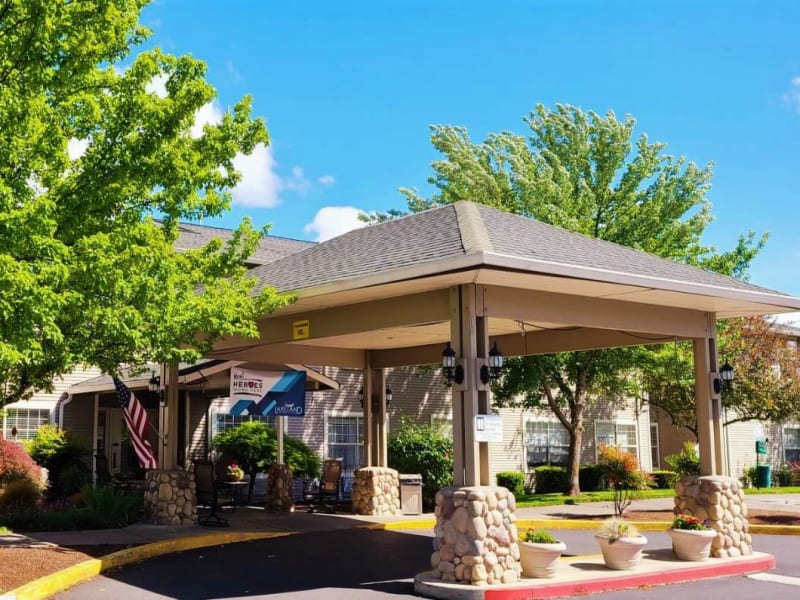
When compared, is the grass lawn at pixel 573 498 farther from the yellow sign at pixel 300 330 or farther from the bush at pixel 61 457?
the bush at pixel 61 457

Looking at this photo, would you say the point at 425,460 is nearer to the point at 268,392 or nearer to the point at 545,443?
the point at 268,392

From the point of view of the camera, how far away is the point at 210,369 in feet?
62.8

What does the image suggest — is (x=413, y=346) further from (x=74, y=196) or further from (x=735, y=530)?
(x=74, y=196)

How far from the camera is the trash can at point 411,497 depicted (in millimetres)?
19469

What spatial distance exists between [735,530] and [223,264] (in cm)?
888

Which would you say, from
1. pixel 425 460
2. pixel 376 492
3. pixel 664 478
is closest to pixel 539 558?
pixel 376 492

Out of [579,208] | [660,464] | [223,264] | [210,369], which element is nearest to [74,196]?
[223,264]

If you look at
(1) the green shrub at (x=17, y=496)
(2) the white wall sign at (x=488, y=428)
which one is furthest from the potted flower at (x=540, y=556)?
(1) the green shrub at (x=17, y=496)

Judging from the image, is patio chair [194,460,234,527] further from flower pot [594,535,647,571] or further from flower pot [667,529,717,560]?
flower pot [667,529,717,560]

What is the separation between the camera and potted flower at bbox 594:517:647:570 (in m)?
11.8

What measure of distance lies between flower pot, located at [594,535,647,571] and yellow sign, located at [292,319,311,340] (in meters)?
5.77

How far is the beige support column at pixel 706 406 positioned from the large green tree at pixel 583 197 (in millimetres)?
7744

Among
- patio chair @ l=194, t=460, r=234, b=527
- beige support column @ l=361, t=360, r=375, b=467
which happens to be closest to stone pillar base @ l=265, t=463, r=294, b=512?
beige support column @ l=361, t=360, r=375, b=467

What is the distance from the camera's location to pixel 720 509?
1338cm
